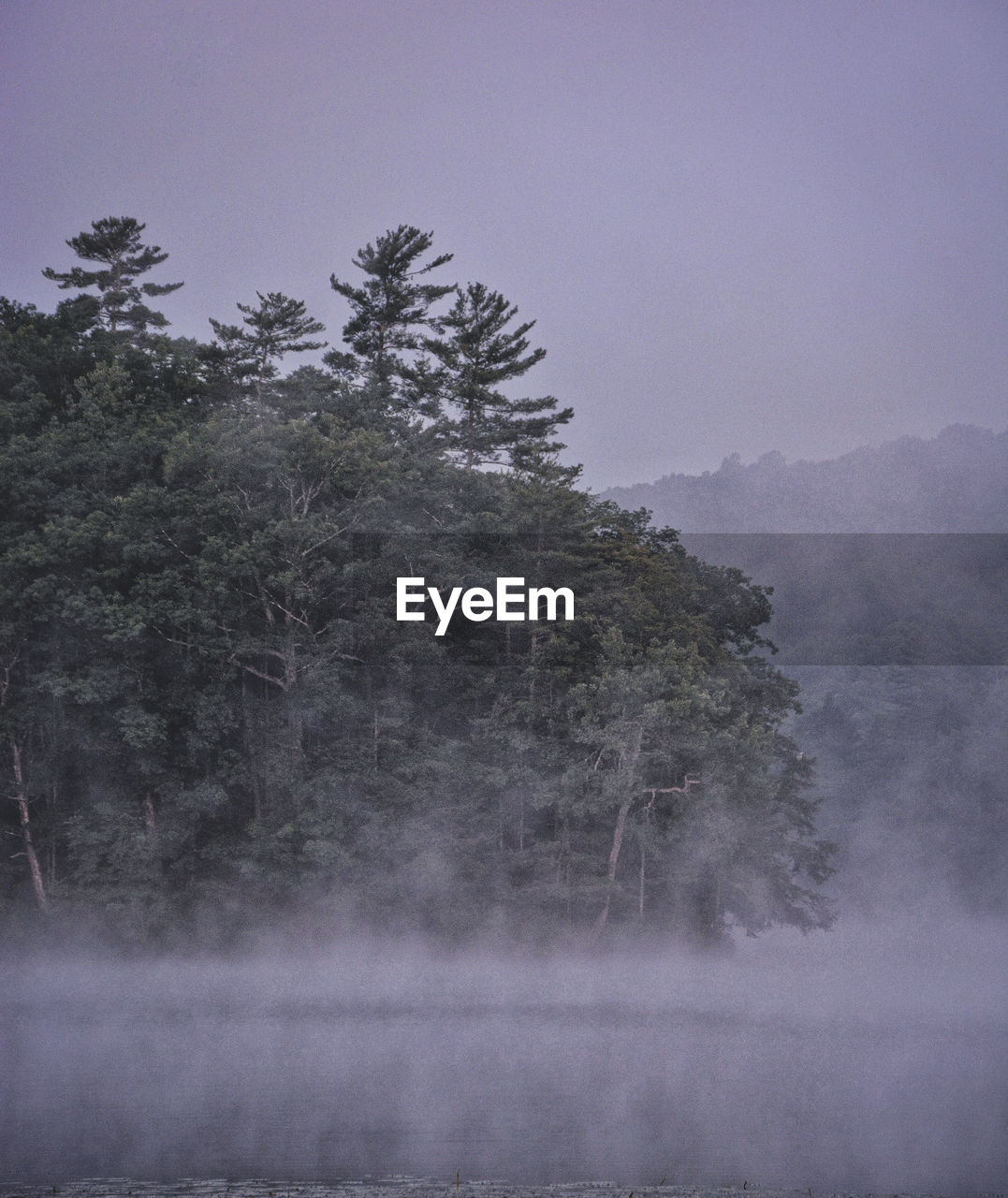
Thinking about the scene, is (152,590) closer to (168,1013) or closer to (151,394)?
(151,394)

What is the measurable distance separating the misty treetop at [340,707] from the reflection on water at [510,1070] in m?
1.11

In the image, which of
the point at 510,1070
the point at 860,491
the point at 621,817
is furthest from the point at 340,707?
the point at 860,491

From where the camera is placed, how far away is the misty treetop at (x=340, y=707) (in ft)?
44.7

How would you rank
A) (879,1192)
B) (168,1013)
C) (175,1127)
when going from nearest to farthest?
(879,1192)
(175,1127)
(168,1013)

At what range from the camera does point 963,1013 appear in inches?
496

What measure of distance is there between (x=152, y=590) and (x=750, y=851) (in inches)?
373

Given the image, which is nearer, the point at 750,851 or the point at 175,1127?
the point at 175,1127

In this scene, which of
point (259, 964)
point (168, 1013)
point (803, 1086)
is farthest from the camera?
point (259, 964)

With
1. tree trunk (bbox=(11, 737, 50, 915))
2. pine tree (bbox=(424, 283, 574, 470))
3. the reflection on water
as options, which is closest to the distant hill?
pine tree (bbox=(424, 283, 574, 470))

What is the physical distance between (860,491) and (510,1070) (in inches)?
532

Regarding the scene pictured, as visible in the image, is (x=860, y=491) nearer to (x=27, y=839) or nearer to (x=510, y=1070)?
(x=510, y=1070)

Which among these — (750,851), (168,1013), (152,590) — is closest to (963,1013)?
(750,851)

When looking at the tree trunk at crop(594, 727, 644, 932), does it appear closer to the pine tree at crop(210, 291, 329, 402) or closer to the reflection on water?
the reflection on water

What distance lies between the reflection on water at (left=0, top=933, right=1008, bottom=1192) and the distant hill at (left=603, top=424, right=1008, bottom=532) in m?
8.86
